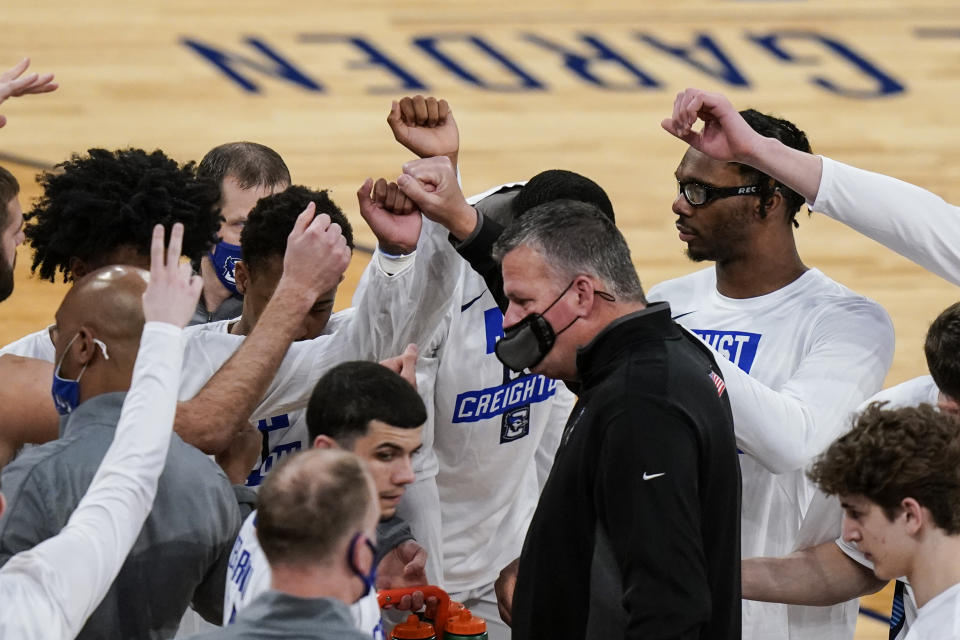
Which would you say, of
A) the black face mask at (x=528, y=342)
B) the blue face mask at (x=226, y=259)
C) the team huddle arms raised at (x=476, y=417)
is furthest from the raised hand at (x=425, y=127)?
the blue face mask at (x=226, y=259)

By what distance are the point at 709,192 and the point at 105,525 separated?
1934mm

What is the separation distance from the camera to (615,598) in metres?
2.50

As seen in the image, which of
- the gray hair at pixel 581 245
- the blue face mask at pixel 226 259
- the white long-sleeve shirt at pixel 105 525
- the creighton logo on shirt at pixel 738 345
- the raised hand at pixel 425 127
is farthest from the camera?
the blue face mask at pixel 226 259

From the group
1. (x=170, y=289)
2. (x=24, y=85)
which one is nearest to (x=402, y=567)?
(x=170, y=289)

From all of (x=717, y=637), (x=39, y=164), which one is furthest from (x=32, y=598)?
(x=39, y=164)

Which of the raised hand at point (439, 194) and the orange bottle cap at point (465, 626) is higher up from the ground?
the raised hand at point (439, 194)

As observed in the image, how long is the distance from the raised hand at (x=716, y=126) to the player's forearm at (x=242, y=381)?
94 centimetres

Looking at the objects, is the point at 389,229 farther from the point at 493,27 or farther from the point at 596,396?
the point at 493,27

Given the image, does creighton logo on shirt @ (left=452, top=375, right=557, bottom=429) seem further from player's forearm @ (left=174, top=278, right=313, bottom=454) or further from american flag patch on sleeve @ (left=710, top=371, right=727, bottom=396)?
american flag patch on sleeve @ (left=710, top=371, right=727, bottom=396)

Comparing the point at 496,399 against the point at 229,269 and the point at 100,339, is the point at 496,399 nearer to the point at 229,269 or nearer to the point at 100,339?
the point at 229,269

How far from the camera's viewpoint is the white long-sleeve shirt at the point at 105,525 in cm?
214

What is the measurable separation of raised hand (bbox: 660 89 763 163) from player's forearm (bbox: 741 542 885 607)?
92 cm

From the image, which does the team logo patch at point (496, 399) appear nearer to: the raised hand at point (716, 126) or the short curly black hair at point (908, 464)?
the raised hand at point (716, 126)

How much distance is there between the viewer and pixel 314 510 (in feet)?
6.40
